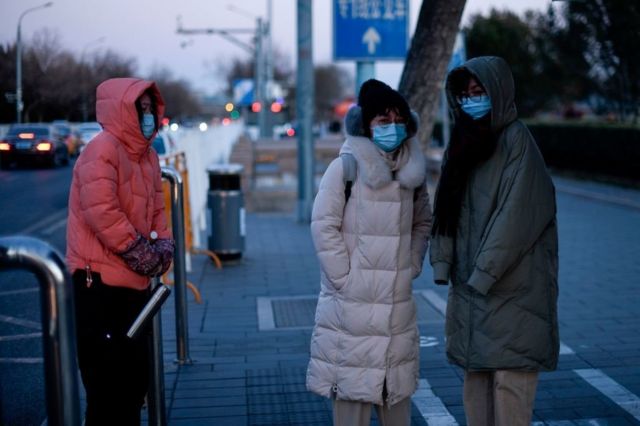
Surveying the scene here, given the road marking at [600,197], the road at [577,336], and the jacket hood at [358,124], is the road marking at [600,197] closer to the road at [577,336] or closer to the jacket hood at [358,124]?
the road at [577,336]

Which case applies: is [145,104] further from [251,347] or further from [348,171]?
[251,347]

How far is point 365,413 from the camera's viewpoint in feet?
13.1

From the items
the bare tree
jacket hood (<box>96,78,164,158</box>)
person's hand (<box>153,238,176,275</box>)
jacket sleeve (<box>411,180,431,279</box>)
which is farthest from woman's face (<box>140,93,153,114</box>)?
the bare tree

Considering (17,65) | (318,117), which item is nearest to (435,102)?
(17,65)

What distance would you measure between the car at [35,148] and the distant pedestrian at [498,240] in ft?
65.5

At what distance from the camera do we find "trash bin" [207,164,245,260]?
10.2 metres

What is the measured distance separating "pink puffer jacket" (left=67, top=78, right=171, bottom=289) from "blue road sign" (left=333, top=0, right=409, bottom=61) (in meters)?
6.10

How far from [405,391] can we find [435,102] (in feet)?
11.2

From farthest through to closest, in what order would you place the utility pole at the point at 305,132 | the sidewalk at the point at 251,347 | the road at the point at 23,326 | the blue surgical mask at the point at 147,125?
the utility pole at the point at 305,132 < the road at the point at 23,326 < the sidewalk at the point at 251,347 < the blue surgical mask at the point at 147,125

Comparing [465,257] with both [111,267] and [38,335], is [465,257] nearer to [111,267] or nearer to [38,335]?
[111,267]

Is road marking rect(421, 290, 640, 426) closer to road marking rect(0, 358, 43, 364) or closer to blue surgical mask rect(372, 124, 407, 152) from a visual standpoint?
blue surgical mask rect(372, 124, 407, 152)

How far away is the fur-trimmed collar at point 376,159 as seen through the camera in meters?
3.84

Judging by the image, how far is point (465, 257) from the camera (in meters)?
3.90

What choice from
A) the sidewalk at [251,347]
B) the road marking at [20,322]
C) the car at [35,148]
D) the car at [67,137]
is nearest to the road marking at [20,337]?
the road marking at [20,322]
